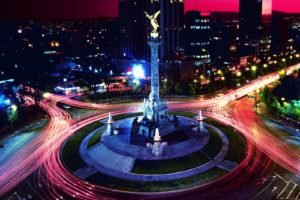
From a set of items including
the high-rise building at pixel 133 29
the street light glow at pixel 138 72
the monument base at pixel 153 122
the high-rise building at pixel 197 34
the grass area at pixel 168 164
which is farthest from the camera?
the high-rise building at pixel 197 34

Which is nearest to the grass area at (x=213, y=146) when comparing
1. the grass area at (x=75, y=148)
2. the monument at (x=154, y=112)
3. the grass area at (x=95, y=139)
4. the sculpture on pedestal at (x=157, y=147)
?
the sculpture on pedestal at (x=157, y=147)

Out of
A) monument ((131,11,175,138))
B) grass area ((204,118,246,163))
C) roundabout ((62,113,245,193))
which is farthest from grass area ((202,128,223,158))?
monument ((131,11,175,138))

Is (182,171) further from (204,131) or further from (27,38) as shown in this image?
(27,38)

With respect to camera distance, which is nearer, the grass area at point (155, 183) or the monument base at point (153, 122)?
the grass area at point (155, 183)

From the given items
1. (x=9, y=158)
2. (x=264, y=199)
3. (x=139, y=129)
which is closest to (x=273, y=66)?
(x=139, y=129)

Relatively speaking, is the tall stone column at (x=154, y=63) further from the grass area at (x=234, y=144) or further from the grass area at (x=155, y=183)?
the grass area at (x=155, y=183)

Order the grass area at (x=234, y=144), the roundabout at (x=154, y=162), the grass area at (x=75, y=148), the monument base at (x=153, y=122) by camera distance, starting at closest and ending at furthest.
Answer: the roundabout at (x=154, y=162)
the grass area at (x=75, y=148)
the grass area at (x=234, y=144)
the monument base at (x=153, y=122)

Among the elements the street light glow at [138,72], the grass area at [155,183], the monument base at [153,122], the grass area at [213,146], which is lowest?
the grass area at [155,183]
